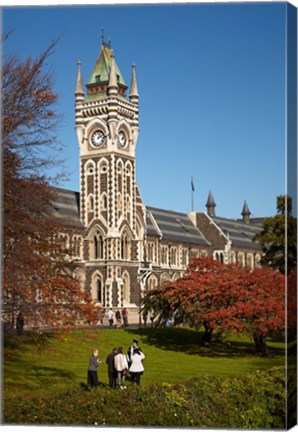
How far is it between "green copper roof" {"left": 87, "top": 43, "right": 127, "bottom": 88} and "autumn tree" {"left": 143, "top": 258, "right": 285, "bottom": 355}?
7.39 metres

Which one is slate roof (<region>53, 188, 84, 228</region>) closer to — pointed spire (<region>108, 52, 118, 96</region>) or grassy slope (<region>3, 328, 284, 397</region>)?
pointed spire (<region>108, 52, 118, 96</region>)

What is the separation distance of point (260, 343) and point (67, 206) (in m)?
6.88

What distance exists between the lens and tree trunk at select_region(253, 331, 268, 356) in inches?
730

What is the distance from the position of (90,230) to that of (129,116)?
23.4 feet

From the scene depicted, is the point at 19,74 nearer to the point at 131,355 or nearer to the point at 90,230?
the point at 131,355

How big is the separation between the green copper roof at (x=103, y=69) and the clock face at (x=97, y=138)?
2002mm

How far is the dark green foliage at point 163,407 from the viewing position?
1198 cm

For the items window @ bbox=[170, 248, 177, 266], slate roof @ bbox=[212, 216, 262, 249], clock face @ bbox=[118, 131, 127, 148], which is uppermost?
clock face @ bbox=[118, 131, 127, 148]

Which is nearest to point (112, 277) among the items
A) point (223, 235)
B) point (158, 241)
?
point (223, 235)

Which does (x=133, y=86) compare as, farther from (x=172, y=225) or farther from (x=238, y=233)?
(x=172, y=225)

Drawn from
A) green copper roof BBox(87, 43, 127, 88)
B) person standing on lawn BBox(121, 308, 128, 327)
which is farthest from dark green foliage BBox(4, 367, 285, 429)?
person standing on lawn BBox(121, 308, 128, 327)

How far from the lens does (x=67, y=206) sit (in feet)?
67.6

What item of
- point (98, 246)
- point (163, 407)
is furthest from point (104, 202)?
point (163, 407)

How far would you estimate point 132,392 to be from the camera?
12242 millimetres
